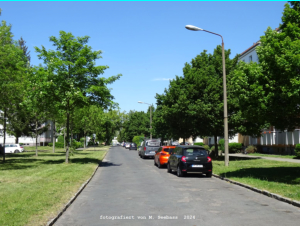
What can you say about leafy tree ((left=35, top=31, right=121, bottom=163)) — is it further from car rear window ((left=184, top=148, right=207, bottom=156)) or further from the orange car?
car rear window ((left=184, top=148, right=207, bottom=156))

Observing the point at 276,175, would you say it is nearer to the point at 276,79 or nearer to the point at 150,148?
the point at 276,79

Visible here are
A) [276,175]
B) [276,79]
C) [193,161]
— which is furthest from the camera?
[193,161]

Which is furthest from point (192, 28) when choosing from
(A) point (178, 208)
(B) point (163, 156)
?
(A) point (178, 208)

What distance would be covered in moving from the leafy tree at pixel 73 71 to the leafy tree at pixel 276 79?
461 inches

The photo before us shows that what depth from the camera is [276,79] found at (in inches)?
539

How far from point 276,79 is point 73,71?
576 inches

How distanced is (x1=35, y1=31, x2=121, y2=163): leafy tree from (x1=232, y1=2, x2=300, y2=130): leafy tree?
11.7 meters

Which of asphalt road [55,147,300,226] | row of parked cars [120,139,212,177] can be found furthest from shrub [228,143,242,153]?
asphalt road [55,147,300,226]

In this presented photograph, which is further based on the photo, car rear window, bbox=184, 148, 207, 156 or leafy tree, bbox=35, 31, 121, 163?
leafy tree, bbox=35, 31, 121, 163

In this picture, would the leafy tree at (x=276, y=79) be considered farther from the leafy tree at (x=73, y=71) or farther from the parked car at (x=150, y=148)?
the parked car at (x=150, y=148)

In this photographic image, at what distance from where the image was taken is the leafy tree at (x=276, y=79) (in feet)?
40.3

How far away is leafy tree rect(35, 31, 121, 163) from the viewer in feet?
76.5

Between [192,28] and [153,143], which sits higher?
[192,28]

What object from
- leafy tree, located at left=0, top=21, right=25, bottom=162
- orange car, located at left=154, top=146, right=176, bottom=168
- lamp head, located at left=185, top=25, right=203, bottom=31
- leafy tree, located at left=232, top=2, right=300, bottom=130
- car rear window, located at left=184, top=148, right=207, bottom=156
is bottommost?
orange car, located at left=154, top=146, right=176, bottom=168
